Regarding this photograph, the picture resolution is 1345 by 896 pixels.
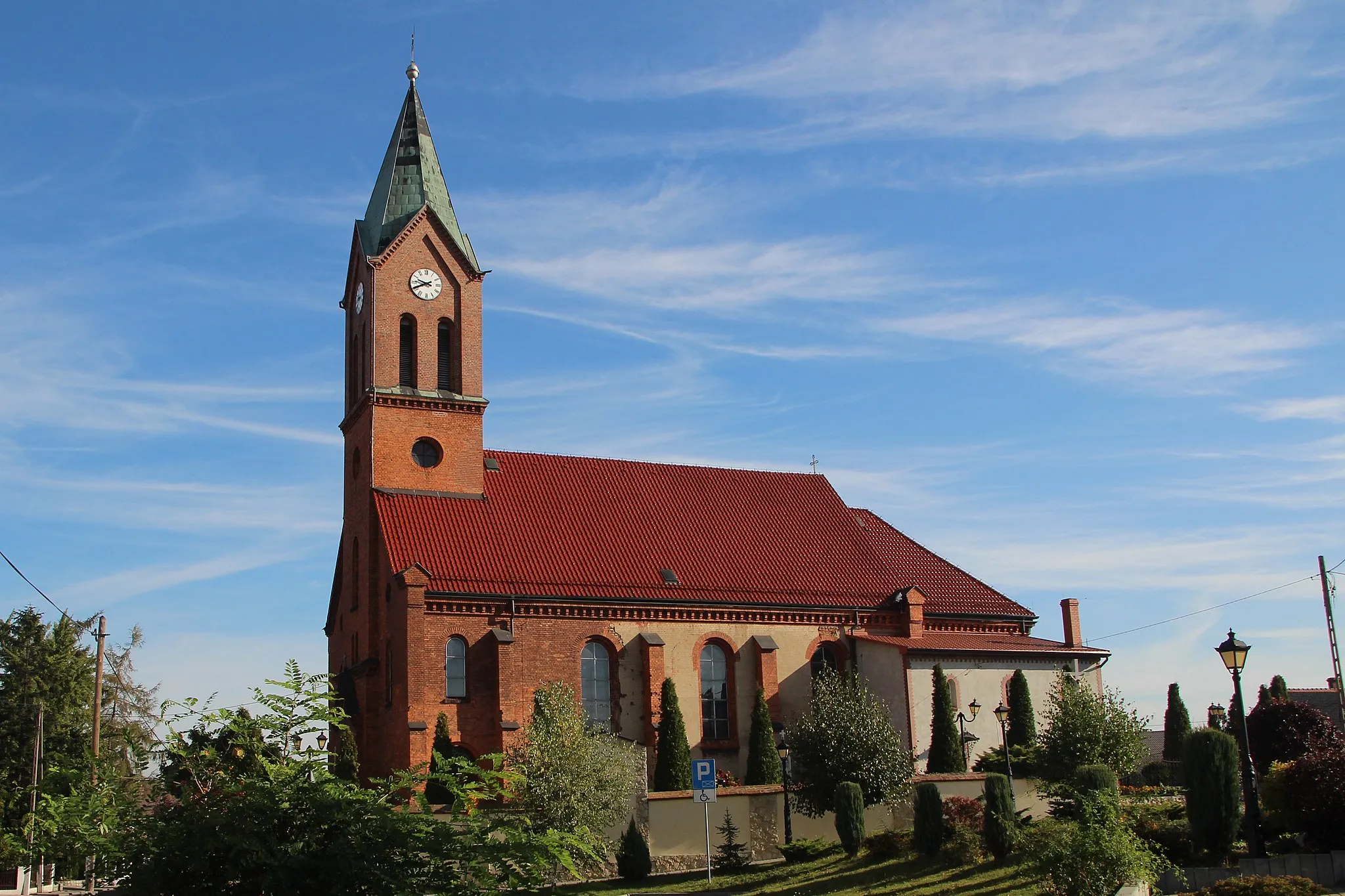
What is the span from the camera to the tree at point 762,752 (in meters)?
43.0

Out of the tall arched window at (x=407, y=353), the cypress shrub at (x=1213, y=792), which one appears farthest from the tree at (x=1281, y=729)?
the tall arched window at (x=407, y=353)

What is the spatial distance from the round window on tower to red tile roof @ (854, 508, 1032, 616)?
17127 mm

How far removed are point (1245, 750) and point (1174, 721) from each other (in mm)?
31842

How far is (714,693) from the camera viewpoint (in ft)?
150

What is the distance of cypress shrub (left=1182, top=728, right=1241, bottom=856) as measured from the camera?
84.2ft

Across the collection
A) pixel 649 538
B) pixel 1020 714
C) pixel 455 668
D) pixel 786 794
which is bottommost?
pixel 786 794

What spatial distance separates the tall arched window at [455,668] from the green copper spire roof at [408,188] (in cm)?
1371

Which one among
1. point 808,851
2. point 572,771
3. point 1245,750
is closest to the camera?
point 1245,750

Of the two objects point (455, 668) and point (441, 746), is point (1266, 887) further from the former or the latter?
point (455, 668)

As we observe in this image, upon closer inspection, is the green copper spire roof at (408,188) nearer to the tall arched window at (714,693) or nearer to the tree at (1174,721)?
the tall arched window at (714,693)

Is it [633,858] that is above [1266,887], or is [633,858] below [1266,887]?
below

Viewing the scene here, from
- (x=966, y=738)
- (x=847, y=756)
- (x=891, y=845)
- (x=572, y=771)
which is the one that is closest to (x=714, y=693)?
(x=847, y=756)

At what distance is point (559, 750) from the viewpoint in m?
36.8

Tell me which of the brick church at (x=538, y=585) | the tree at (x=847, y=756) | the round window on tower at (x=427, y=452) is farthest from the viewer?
the round window on tower at (x=427, y=452)
